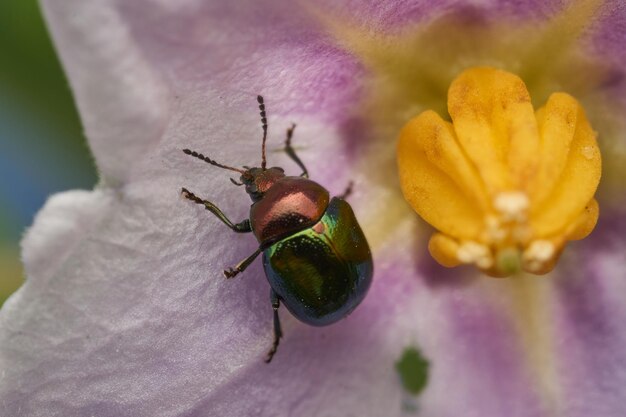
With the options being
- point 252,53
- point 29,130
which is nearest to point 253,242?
point 252,53

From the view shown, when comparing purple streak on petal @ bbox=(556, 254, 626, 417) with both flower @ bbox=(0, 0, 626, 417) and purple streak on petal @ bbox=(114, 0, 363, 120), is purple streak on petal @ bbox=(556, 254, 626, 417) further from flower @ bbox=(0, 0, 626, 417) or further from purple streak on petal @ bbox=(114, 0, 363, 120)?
purple streak on petal @ bbox=(114, 0, 363, 120)

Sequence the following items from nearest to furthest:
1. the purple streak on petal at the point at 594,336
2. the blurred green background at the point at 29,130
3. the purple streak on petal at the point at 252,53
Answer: the purple streak on petal at the point at 252,53
the purple streak on petal at the point at 594,336
the blurred green background at the point at 29,130

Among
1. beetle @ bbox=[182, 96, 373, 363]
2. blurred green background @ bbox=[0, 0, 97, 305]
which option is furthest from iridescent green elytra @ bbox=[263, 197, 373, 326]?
blurred green background @ bbox=[0, 0, 97, 305]

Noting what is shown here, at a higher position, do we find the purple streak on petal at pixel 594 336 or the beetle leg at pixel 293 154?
the beetle leg at pixel 293 154

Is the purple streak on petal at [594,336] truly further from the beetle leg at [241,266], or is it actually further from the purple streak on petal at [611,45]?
the beetle leg at [241,266]

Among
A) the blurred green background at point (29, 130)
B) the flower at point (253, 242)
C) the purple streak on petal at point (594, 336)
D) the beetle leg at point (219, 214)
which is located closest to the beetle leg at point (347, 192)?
the flower at point (253, 242)

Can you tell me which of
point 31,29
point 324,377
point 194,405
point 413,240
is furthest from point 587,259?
point 31,29

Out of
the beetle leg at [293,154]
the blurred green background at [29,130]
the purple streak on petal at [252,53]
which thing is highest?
the purple streak on petal at [252,53]

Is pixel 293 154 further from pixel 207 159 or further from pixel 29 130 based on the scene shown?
pixel 29 130
